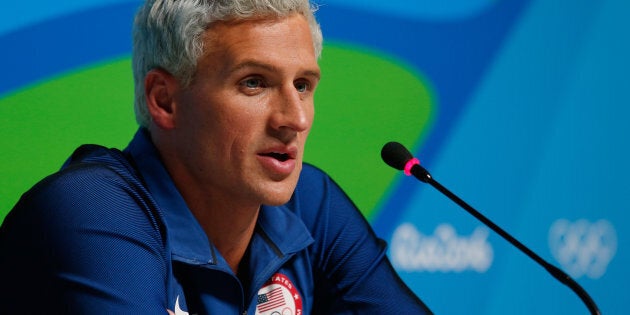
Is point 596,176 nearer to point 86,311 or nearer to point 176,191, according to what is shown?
point 176,191

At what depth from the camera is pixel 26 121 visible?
1.75 metres

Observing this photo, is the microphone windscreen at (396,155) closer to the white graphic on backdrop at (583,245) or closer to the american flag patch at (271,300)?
the american flag patch at (271,300)

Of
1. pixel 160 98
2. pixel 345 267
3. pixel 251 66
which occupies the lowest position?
pixel 345 267

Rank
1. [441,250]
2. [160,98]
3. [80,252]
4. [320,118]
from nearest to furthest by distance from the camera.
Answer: [80,252] → [160,98] → [320,118] → [441,250]

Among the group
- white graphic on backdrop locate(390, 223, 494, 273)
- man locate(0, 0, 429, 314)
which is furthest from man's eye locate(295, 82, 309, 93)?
white graphic on backdrop locate(390, 223, 494, 273)

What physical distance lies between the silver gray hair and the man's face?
0.01 meters

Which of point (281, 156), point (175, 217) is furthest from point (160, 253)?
point (281, 156)

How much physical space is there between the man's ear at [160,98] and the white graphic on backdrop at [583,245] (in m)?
1.22

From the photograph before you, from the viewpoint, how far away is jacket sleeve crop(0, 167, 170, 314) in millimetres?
1239

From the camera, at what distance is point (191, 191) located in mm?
1487

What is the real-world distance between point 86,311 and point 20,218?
18 centimetres

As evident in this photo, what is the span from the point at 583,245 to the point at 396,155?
1030 millimetres

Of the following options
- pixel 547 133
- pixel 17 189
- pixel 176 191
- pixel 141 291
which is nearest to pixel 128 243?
pixel 141 291

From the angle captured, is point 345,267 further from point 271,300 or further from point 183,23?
point 183,23
